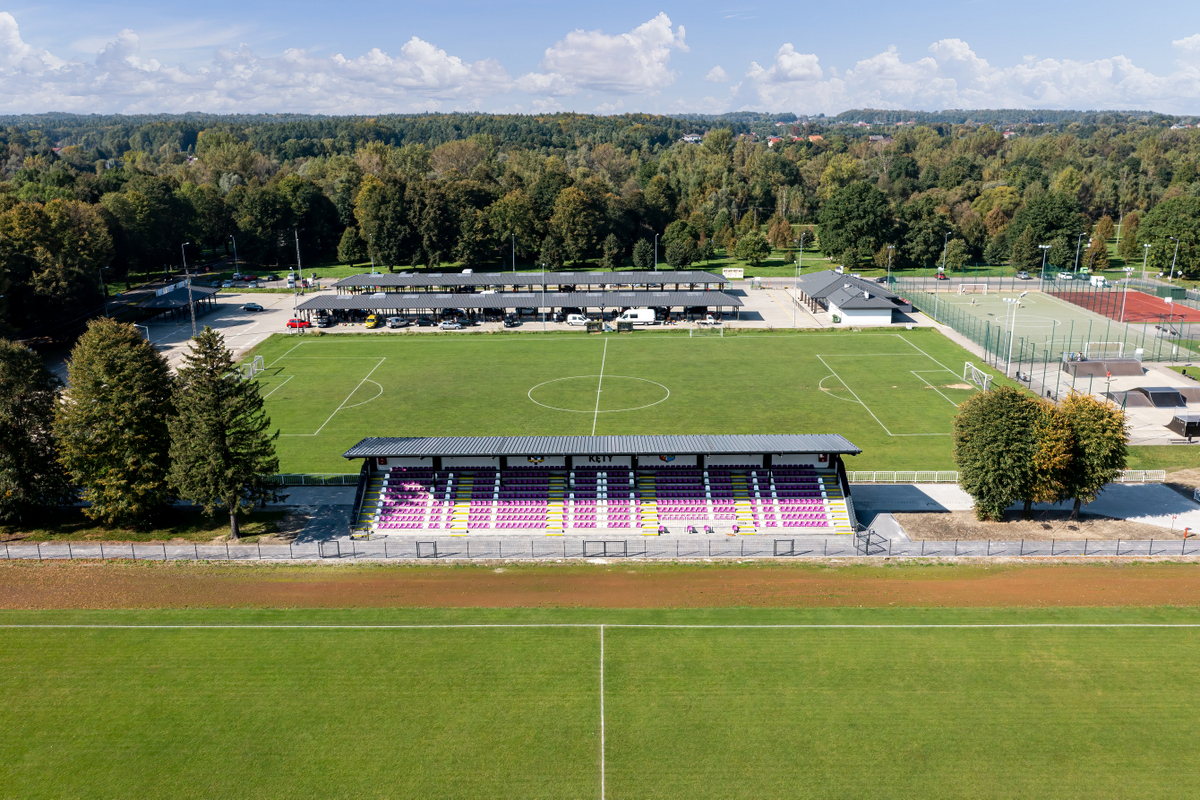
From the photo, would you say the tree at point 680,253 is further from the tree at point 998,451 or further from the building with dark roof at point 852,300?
the tree at point 998,451

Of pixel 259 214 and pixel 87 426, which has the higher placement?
pixel 259 214

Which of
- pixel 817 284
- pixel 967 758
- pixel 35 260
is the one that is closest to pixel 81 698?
pixel 967 758

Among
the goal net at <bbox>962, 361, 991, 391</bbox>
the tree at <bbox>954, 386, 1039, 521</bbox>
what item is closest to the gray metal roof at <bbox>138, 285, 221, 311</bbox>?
the goal net at <bbox>962, 361, 991, 391</bbox>

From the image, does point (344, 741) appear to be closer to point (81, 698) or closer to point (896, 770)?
point (81, 698)

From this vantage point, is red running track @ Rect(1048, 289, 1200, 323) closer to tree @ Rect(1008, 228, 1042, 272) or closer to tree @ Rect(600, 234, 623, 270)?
tree @ Rect(1008, 228, 1042, 272)

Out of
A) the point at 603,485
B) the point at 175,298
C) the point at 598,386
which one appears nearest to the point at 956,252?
the point at 598,386

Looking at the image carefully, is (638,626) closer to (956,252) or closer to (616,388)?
(616,388)
